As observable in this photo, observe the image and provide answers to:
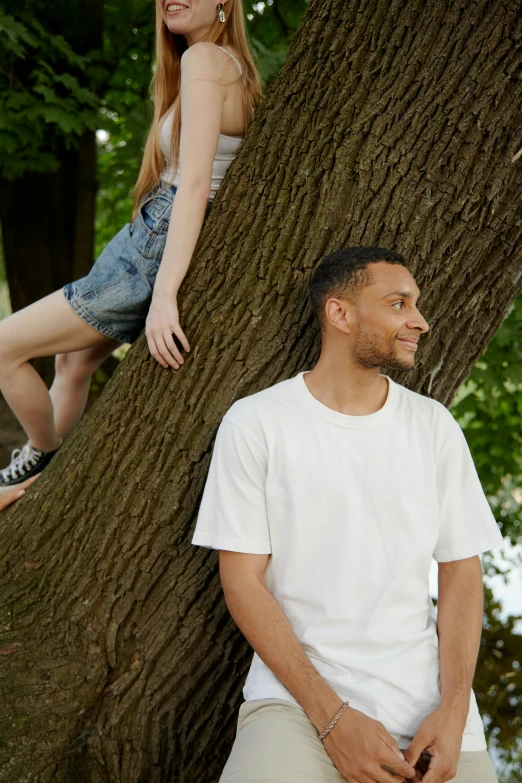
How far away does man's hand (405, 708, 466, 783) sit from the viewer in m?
2.04

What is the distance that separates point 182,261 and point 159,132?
56 centimetres

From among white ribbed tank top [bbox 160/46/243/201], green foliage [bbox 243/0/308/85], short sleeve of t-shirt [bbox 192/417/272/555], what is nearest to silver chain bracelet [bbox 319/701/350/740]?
short sleeve of t-shirt [bbox 192/417/272/555]

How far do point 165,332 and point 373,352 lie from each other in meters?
0.68

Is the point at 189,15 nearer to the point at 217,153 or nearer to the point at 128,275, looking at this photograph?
the point at 217,153

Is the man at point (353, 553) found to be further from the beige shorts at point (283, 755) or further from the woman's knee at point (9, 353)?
the woman's knee at point (9, 353)

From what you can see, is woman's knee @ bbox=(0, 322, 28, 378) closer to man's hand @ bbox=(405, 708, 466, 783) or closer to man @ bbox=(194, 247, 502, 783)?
man @ bbox=(194, 247, 502, 783)

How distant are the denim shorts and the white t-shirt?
2.31ft

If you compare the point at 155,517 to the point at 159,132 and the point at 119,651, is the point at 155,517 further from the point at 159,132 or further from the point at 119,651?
the point at 159,132

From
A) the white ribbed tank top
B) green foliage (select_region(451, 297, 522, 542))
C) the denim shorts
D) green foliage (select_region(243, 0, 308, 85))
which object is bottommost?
green foliage (select_region(451, 297, 522, 542))

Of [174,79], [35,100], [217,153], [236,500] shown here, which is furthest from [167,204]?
[35,100]

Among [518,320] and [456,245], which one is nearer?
[456,245]

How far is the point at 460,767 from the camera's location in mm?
2141

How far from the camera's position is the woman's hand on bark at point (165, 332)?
2.59 meters

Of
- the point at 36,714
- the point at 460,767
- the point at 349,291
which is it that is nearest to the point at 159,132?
the point at 349,291
